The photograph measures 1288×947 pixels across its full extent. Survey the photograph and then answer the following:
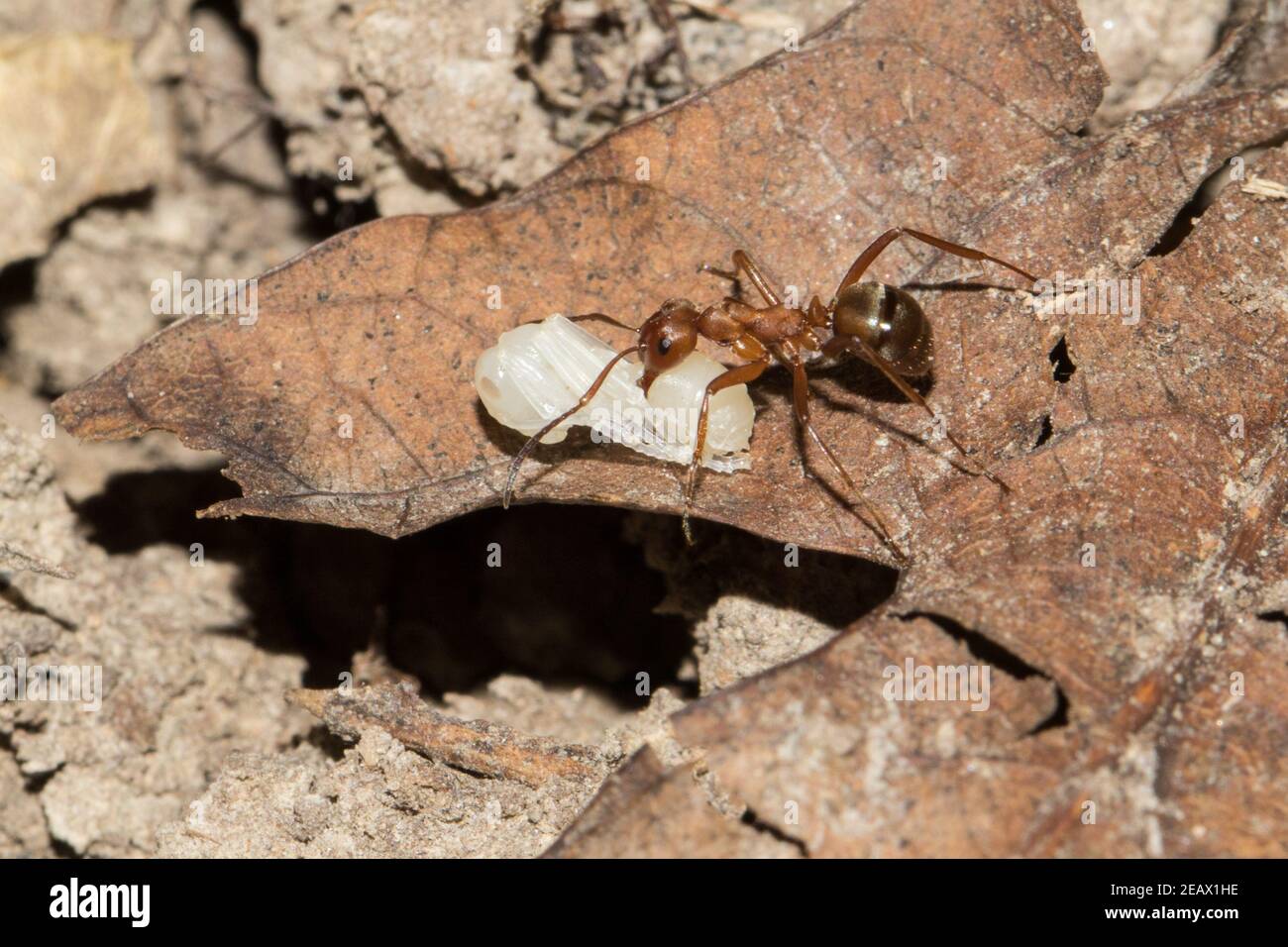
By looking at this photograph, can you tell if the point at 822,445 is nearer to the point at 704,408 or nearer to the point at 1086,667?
the point at 704,408

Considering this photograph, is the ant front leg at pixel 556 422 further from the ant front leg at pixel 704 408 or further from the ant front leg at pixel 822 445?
the ant front leg at pixel 822 445

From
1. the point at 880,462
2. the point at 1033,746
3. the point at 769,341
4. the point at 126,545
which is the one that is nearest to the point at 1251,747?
the point at 1033,746

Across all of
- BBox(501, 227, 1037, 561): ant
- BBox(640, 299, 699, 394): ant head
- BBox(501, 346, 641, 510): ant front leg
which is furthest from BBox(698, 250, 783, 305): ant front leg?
BBox(501, 346, 641, 510): ant front leg

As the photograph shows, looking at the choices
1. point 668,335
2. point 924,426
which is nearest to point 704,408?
point 668,335

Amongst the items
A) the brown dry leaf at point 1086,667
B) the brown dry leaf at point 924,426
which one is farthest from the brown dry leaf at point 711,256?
the brown dry leaf at point 1086,667

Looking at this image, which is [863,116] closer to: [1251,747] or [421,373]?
[421,373]

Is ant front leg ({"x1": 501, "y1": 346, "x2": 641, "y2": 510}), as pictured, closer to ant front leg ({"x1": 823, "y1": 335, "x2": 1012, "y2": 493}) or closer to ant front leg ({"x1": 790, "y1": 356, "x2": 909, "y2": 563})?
ant front leg ({"x1": 790, "y1": 356, "x2": 909, "y2": 563})
